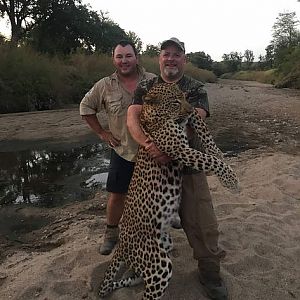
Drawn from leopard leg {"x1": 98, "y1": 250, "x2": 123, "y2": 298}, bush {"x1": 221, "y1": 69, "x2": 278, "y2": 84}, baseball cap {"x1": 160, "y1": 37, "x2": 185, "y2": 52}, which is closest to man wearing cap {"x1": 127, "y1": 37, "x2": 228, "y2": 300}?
baseball cap {"x1": 160, "y1": 37, "x2": 185, "y2": 52}

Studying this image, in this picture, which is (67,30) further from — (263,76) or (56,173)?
(263,76)

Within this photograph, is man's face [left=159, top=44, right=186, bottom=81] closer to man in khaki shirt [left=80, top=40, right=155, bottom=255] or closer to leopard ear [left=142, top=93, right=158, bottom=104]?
leopard ear [left=142, top=93, right=158, bottom=104]

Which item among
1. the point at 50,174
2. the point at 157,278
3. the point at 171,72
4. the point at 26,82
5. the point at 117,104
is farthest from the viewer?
the point at 26,82

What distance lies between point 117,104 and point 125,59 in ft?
1.58

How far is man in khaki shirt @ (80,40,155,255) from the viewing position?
170 inches

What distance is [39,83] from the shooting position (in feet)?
61.5

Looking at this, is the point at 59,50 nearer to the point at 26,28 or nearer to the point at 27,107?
the point at 26,28

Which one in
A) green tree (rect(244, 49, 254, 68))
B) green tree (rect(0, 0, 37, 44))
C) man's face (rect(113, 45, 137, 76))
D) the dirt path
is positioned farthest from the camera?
green tree (rect(244, 49, 254, 68))

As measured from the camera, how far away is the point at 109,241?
14.6ft

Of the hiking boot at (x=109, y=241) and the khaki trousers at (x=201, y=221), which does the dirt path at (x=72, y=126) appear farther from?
the khaki trousers at (x=201, y=221)

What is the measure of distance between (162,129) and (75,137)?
9.09m

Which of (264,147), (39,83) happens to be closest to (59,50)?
(39,83)

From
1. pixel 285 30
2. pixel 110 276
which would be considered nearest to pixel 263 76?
pixel 285 30

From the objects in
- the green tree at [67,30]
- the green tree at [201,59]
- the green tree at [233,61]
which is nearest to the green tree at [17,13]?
the green tree at [67,30]
